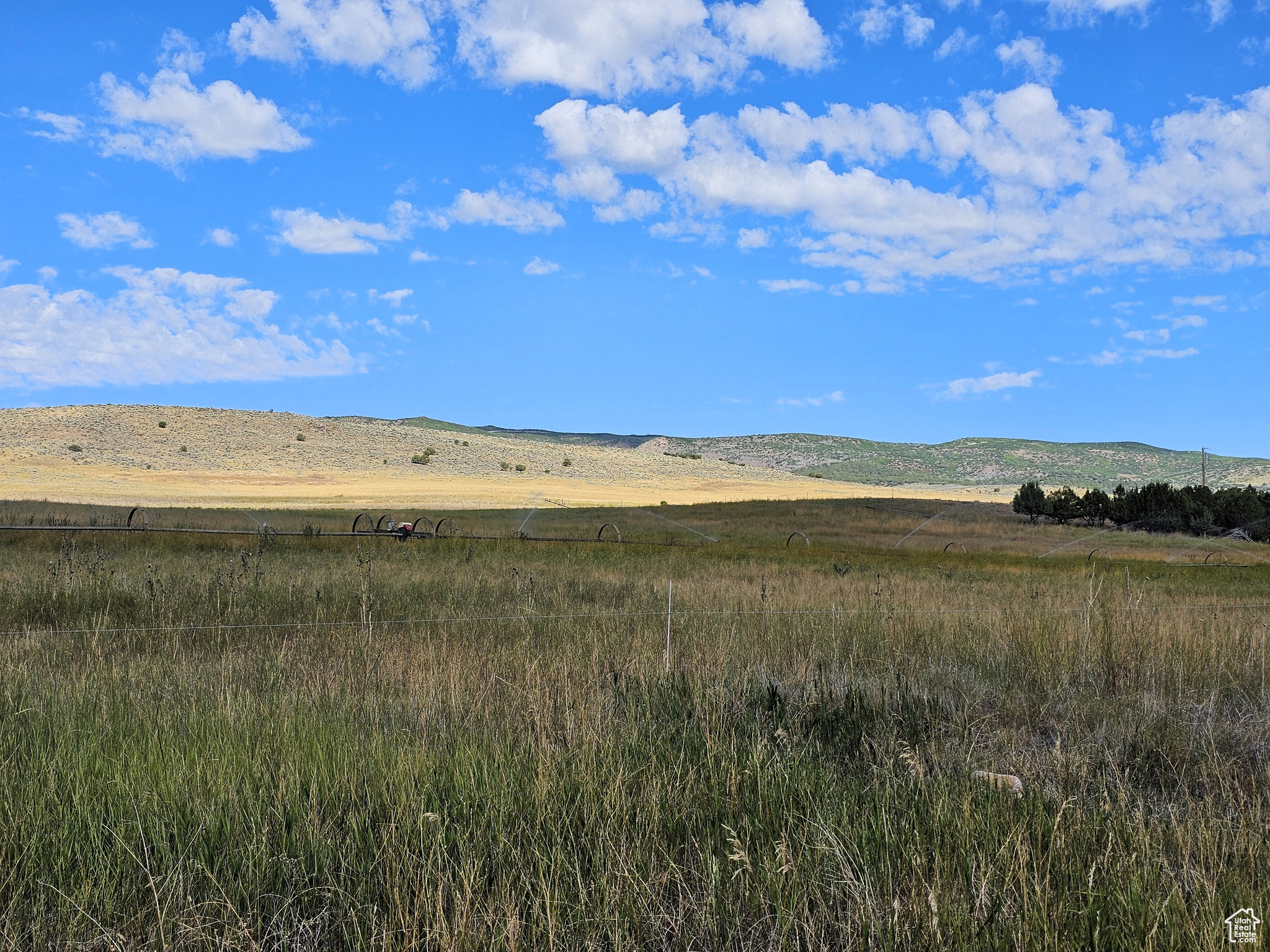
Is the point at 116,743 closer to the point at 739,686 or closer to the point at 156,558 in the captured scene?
the point at 739,686

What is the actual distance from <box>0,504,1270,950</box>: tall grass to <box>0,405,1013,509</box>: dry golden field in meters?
37.5

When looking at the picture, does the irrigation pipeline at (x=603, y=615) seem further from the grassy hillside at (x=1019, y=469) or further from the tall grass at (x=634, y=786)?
the grassy hillside at (x=1019, y=469)

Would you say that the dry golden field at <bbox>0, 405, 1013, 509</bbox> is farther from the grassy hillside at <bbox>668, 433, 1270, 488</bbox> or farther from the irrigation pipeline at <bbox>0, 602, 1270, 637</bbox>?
the grassy hillside at <bbox>668, 433, 1270, 488</bbox>

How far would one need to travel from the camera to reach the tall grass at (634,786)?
10.3 ft

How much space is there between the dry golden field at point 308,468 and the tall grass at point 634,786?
37.5 metres

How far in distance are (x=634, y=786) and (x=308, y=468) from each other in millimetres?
69438

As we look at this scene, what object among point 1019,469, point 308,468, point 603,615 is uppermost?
point 1019,469

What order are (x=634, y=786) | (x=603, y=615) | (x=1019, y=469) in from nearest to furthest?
(x=634, y=786) → (x=603, y=615) → (x=1019, y=469)

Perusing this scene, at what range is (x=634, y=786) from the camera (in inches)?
165

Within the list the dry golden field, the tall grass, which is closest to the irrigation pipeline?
the tall grass

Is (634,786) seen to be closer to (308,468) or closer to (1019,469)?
(308,468)

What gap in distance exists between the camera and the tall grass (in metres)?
3.15

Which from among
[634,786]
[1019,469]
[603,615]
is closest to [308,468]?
[603,615]

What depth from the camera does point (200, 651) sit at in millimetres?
8555
